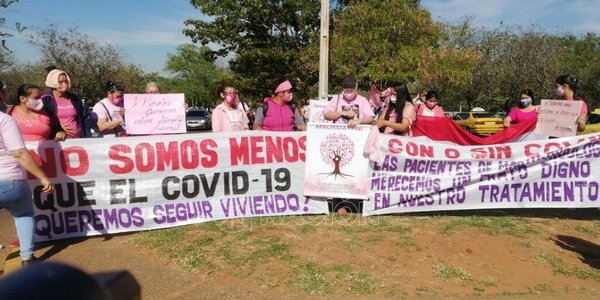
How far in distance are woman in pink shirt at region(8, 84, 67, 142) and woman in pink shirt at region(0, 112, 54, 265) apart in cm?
83

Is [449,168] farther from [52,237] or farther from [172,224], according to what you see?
[52,237]

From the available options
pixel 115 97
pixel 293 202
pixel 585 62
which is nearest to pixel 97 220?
pixel 115 97

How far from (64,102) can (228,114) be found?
6.84 ft

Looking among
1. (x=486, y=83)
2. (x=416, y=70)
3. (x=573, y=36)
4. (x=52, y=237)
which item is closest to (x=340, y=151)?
(x=52, y=237)

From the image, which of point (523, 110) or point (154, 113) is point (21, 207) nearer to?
point (154, 113)

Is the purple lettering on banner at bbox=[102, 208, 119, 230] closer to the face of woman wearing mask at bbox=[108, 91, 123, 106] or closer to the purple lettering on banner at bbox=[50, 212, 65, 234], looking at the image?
the purple lettering on banner at bbox=[50, 212, 65, 234]

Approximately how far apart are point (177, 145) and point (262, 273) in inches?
87.2

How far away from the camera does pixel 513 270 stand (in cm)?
436

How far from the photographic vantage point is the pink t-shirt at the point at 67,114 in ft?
18.8

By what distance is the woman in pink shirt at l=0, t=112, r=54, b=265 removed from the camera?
4.08m

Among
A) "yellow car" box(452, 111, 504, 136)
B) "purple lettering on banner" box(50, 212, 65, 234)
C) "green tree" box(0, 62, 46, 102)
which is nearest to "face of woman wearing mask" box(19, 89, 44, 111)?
"purple lettering on banner" box(50, 212, 65, 234)

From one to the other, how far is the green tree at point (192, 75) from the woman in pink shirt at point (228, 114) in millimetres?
65990

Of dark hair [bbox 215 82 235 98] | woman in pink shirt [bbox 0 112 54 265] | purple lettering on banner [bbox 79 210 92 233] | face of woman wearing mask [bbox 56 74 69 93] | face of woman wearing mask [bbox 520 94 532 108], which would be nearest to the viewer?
woman in pink shirt [bbox 0 112 54 265]

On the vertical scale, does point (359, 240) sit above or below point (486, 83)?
below
